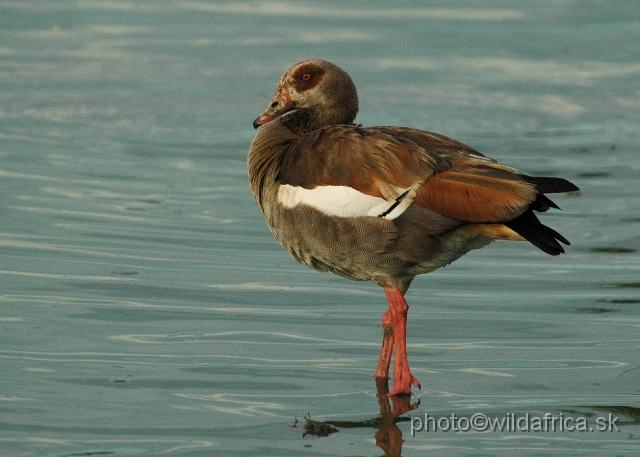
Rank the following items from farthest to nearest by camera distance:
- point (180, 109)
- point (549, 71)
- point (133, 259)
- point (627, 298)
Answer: point (549, 71), point (180, 109), point (133, 259), point (627, 298)

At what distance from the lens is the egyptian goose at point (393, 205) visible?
6.25m

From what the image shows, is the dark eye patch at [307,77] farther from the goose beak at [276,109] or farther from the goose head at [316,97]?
the goose beak at [276,109]

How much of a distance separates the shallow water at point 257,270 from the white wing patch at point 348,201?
0.95 meters

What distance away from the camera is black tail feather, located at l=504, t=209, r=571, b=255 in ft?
20.1

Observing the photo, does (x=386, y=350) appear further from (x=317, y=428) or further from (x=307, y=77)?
(x=307, y=77)

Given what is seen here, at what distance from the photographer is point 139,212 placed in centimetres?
1012

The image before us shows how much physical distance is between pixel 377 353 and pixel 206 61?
1003cm

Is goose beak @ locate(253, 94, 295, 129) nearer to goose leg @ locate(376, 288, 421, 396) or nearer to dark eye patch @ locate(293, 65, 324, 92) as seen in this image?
dark eye patch @ locate(293, 65, 324, 92)

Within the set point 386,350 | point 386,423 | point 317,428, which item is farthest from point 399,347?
point 317,428

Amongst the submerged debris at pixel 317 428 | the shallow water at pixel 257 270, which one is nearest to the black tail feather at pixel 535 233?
the shallow water at pixel 257 270

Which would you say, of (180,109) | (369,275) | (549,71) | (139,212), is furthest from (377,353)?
(549,71)

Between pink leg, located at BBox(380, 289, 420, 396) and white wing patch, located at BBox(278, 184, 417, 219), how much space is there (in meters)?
0.62

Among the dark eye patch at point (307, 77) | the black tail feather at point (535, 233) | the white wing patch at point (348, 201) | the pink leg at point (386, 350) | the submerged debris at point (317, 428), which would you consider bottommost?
the submerged debris at point (317, 428)

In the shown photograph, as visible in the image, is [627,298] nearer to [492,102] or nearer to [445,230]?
[445,230]
